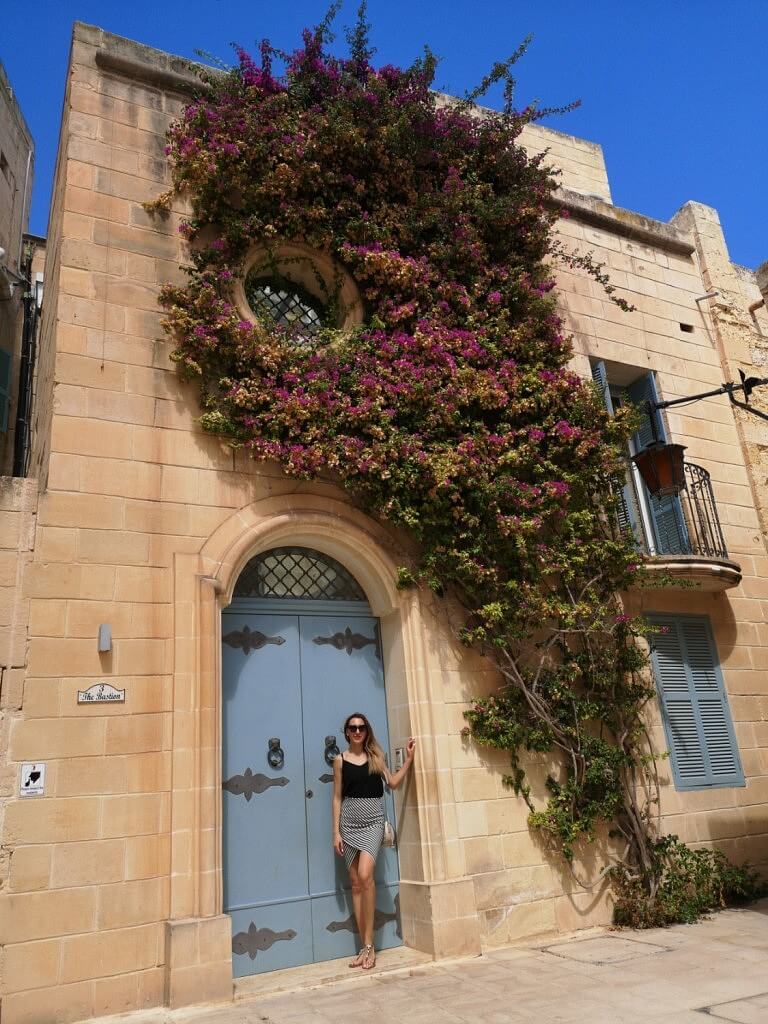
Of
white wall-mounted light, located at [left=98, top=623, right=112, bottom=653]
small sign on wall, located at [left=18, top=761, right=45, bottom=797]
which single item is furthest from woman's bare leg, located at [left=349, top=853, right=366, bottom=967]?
white wall-mounted light, located at [left=98, top=623, right=112, bottom=653]

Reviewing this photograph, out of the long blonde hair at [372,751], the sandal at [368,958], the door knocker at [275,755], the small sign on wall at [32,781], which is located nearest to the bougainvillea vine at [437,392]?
the long blonde hair at [372,751]

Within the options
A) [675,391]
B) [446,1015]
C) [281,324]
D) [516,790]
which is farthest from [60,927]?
[675,391]

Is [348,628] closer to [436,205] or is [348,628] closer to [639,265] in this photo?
[436,205]

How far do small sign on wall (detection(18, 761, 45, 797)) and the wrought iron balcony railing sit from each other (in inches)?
226

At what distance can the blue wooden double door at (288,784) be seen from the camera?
5.31 m

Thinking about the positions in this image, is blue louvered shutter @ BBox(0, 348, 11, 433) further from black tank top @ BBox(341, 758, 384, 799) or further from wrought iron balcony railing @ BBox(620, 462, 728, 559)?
wrought iron balcony railing @ BBox(620, 462, 728, 559)

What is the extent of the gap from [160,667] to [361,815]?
68.6 inches

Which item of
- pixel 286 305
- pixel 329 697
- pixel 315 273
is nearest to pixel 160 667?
pixel 329 697

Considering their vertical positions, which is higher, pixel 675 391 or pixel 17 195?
pixel 17 195

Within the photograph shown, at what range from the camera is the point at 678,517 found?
26.7 ft

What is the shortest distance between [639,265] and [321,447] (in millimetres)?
5458

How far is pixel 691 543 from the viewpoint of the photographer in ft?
26.2

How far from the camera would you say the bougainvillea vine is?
6121mm

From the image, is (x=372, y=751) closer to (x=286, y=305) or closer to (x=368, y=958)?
(x=368, y=958)
